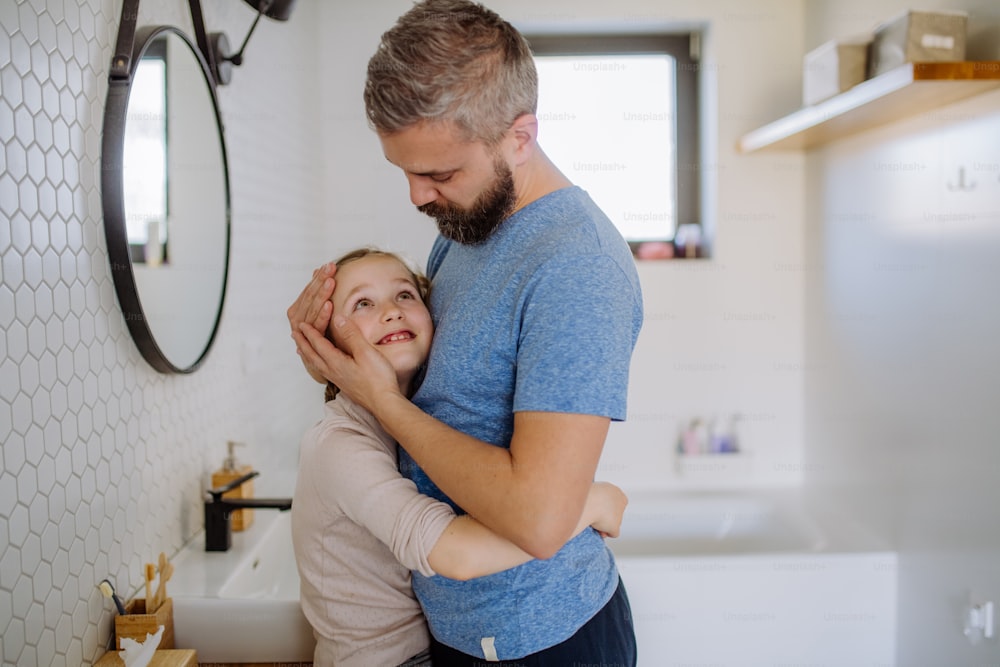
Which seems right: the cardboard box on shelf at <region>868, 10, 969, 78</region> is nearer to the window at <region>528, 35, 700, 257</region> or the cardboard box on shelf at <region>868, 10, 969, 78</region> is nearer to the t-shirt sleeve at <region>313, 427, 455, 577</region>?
the window at <region>528, 35, 700, 257</region>

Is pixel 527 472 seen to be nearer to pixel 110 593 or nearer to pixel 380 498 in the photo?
pixel 380 498

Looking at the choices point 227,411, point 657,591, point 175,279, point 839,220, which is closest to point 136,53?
point 175,279

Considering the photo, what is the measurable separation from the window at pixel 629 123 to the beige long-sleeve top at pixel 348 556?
6.94 feet

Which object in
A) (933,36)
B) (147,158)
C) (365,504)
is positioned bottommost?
(365,504)

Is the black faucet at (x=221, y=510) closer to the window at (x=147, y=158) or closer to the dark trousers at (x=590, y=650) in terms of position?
the window at (x=147, y=158)

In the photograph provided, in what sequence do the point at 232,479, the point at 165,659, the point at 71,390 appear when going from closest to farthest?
the point at 71,390
the point at 165,659
the point at 232,479

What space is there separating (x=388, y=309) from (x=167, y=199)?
0.60 meters

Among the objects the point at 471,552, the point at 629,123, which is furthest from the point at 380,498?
the point at 629,123

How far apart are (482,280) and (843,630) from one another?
73.8 inches

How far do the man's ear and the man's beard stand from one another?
27mm

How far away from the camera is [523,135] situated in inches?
39.9

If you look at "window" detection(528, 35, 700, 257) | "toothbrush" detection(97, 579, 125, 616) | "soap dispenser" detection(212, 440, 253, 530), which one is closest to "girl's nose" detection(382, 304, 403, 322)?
"toothbrush" detection(97, 579, 125, 616)

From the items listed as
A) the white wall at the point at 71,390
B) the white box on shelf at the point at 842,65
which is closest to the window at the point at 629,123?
the white box on shelf at the point at 842,65

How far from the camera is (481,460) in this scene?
2.96ft
